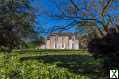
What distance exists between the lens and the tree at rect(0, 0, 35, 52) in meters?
29.3

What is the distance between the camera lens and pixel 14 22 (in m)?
32.2

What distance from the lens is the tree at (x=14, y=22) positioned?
29297 mm

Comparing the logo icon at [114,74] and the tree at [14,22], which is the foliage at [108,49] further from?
the tree at [14,22]

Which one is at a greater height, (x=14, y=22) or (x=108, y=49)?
(x=14, y=22)

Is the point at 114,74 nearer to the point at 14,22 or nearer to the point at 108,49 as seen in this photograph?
the point at 108,49

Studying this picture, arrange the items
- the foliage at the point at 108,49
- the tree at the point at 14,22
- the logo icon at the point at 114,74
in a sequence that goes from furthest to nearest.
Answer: the tree at the point at 14,22
the foliage at the point at 108,49
the logo icon at the point at 114,74

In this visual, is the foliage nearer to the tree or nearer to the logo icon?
the logo icon

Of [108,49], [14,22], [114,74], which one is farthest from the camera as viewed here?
[14,22]

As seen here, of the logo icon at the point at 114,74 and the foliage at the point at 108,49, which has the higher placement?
the foliage at the point at 108,49

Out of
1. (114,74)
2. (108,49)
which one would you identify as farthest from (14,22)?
(114,74)

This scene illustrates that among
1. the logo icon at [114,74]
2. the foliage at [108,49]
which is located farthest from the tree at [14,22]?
the logo icon at [114,74]

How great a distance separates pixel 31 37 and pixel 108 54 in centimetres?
2502

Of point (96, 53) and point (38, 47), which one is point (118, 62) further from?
point (38, 47)

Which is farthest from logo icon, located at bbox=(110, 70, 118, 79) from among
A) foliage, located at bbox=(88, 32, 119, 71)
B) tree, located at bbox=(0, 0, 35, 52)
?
tree, located at bbox=(0, 0, 35, 52)
